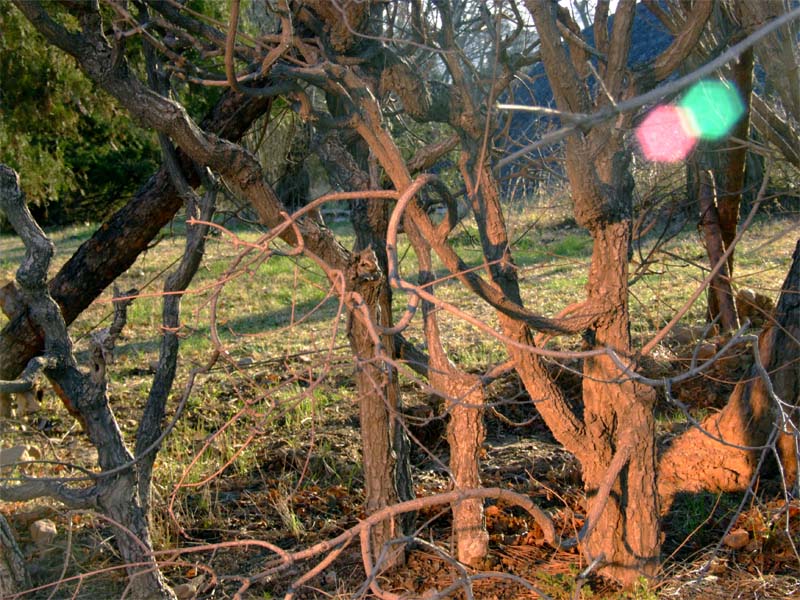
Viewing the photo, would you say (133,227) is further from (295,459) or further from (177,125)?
(295,459)

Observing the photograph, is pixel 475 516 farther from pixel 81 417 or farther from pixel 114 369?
pixel 114 369

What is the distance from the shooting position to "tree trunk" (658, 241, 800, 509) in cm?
399

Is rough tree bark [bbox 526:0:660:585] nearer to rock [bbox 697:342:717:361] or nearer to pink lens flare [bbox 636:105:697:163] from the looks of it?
pink lens flare [bbox 636:105:697:163]

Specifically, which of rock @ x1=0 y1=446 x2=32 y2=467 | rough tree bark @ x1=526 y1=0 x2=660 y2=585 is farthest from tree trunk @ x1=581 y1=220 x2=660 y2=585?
rock @ x1=0 y1=446 x2=32 y2=467

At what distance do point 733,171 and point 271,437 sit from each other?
323 cm

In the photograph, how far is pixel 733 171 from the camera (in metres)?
5.35

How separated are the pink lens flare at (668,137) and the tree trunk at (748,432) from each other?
925mm

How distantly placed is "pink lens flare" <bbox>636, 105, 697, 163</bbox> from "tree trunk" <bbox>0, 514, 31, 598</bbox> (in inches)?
131

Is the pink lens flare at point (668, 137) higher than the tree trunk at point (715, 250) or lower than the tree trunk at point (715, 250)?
higher

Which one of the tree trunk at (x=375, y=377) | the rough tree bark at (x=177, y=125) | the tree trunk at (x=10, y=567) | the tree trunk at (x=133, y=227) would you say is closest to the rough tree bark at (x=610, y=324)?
the tree trunk at (x=375, y=377)

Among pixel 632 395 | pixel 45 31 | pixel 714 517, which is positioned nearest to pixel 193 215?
pixel 45 31

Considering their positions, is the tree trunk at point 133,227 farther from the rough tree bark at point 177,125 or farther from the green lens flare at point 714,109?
the green lens flare at point 714,109

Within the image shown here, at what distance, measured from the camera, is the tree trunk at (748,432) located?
3.99 meters

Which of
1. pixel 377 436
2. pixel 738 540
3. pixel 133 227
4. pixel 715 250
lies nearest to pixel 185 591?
pixel 377 436
